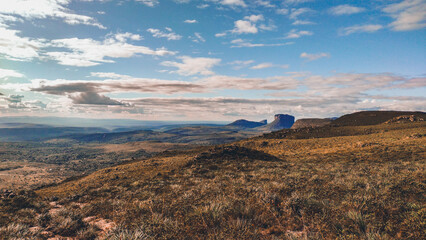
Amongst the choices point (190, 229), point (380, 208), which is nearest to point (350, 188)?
point (380, 208)

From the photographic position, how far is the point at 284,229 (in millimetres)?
6242

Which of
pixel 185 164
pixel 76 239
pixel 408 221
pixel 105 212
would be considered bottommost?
pixel 185 164

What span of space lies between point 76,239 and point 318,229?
26.9 feet

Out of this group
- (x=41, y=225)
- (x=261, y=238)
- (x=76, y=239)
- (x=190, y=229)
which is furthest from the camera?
(x=41, y=225)

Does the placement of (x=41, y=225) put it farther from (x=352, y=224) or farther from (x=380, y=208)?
(x=380, y=208)

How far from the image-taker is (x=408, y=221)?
5609 mm

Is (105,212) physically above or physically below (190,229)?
below

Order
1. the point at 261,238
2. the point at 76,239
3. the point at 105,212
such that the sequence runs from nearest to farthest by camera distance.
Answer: the point at 261,238 < the point at 76,239 < the point at 105,212

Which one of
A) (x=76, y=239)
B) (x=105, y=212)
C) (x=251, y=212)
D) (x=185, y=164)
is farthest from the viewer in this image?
(x=185, y=164)

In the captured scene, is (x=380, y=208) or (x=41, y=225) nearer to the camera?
(x=380, y=208)

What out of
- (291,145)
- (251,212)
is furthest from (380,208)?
(291,145)

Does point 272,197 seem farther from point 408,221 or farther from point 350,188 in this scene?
point 350,188

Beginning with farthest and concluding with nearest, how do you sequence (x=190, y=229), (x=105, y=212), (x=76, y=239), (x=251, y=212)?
(x=105, y=212) < (x=251, y=212) < (x=76, y=239) < (x=190, y=229)

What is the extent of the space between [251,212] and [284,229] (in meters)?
1.32
